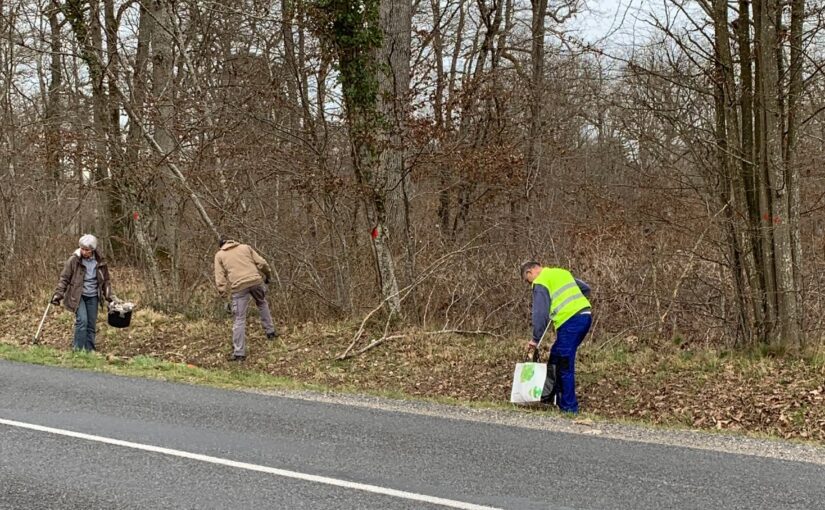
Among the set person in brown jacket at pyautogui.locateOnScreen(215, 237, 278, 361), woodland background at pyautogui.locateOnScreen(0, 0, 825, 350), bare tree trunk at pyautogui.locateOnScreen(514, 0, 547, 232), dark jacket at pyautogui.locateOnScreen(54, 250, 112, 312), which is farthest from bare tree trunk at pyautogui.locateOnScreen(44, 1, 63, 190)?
bare tree trunk at pyautogui.locateOnScreen(514, 0, 547, 232)

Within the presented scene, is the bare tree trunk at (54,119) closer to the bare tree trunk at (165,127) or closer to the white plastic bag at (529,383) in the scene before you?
the bare tree trunk at (165,127)

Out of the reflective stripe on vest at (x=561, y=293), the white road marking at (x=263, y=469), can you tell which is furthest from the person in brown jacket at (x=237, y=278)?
the reflective stripe on vest at (x=561, y=293)

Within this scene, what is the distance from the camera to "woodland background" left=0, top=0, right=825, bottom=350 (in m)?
9.85

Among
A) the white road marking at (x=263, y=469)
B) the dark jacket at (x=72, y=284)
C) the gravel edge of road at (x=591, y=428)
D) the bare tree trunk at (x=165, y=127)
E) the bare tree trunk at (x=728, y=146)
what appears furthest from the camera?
the bare tree trunk at (x=165, y=127)

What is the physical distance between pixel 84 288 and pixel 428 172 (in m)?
6.21

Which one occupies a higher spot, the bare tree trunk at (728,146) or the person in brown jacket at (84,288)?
the bare tree trunk at (728,146)

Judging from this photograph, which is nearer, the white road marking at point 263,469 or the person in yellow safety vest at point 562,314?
the white road marking at point 263,469

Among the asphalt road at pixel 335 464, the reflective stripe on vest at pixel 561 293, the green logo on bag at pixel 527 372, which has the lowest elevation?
the asphalt road at pixel 335 464

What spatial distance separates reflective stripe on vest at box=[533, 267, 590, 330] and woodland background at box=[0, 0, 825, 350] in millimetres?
3298

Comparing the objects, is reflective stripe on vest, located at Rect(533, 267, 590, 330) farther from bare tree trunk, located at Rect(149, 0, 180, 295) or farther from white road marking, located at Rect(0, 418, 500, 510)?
bare tree trunk, located at Rect(149, 0, 180, 295)

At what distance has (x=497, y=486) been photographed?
5262 millimetres

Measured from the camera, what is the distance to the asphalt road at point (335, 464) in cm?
496

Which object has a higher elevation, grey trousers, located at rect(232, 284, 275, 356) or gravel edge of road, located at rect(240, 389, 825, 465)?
grey trousers, located at rect(232, 284, 275, 356)

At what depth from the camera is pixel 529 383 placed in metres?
8.19
